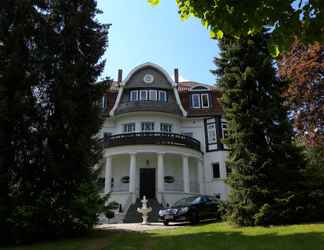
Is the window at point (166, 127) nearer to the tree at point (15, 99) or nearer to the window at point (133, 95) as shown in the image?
the window at point (133, 95)

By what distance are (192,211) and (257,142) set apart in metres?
5.23

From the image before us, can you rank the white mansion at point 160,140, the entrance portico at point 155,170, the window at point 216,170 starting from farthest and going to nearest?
the window at point 216,170 < the white mansion at point 160,140 < the entrance portico at point 155,170

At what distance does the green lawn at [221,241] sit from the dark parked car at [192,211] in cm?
471

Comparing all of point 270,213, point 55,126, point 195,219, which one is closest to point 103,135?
point 195,219

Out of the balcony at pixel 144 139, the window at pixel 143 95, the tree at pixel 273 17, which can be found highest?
the window at pixel 143 95

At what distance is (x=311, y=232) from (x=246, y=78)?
7.12 m

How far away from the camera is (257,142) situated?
14.7m

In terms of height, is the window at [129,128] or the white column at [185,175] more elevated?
the window at [129,128]

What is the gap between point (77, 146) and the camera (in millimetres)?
12688

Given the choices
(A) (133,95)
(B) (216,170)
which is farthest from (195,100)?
(B) (216,170)

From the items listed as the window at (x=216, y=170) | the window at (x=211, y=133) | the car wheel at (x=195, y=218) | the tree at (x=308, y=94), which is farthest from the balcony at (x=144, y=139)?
the tree at (x=308, y=94)

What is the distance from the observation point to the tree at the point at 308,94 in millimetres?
15508

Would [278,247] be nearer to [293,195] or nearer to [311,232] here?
[311,232]

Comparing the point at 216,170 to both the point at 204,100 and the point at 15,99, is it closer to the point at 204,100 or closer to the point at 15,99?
the point at 204,100
